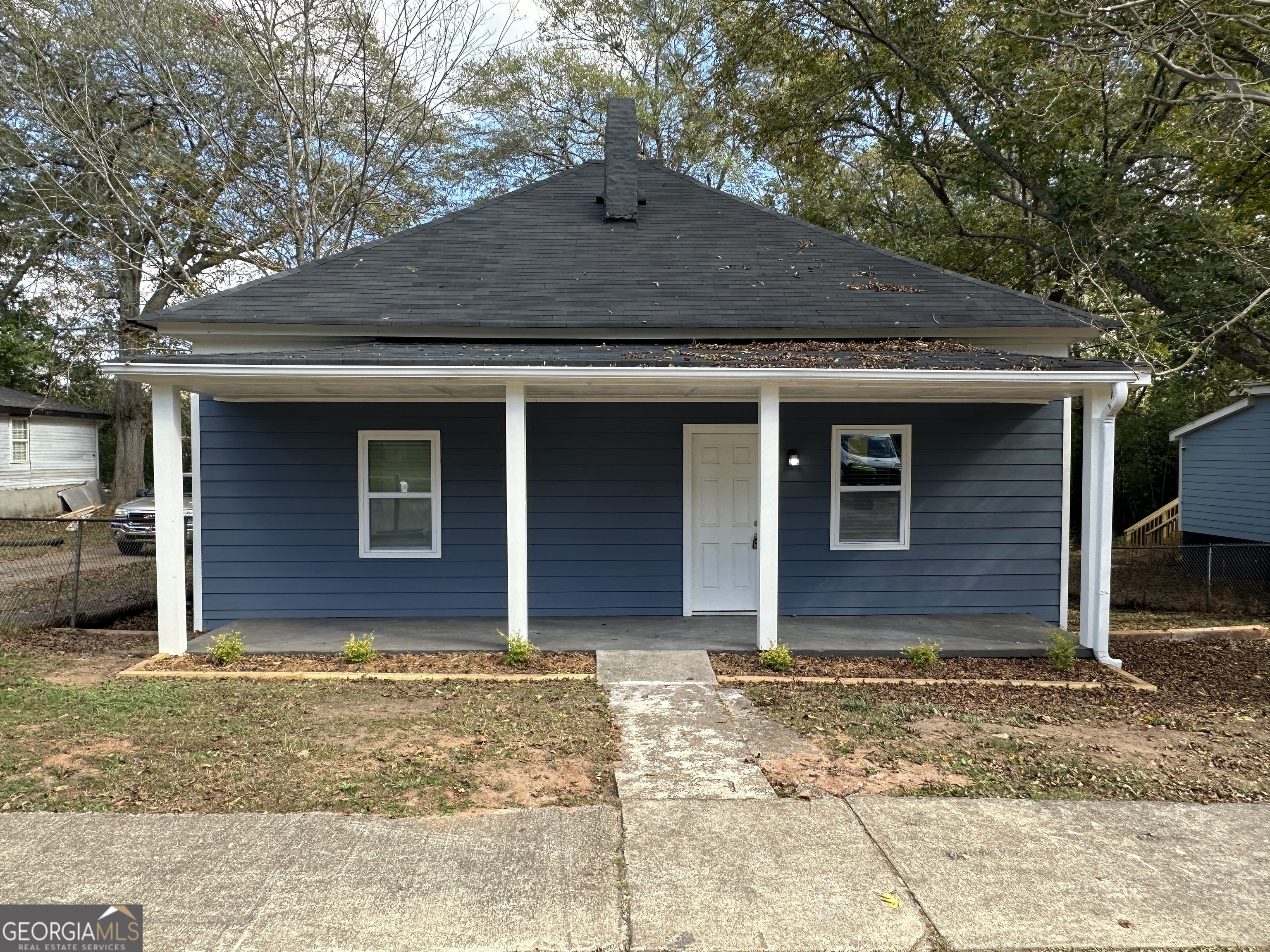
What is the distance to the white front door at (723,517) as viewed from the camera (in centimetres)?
852

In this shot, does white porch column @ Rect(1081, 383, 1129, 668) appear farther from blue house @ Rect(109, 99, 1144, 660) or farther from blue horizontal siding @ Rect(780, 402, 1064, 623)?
blue horizontal siding @ Rect(780, 402, 1064, 623)

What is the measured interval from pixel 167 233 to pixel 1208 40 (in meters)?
19.0

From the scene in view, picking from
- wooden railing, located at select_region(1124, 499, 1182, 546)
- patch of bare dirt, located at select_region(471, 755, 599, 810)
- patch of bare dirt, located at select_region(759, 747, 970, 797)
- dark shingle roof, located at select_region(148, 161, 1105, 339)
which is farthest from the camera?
wooden railing, located at select_region(1124, 499, 1182, 546)

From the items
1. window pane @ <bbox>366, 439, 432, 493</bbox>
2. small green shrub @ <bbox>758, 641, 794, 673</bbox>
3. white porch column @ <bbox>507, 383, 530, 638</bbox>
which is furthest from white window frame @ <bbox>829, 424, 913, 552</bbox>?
window pane @ <bbox>366, 439, 432, 493</bbox>

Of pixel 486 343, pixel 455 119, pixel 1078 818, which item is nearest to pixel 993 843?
pixel 1078 818

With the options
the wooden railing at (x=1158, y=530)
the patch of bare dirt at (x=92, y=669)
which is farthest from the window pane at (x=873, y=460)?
the wooden railing at (x=1158, y=530)

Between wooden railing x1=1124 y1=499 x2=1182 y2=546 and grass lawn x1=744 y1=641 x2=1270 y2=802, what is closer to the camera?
grass lawn x1=744 y1=641 x2=1270 y2=802

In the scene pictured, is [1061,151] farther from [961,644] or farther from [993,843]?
[993,843]

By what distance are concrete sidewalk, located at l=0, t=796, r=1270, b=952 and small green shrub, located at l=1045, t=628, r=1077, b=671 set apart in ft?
8.51

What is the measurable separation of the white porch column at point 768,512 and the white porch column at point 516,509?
208 centimetres

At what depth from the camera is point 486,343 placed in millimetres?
8359

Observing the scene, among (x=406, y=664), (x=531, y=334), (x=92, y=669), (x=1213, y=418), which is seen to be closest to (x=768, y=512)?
(x=531, y=334)

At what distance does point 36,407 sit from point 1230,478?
2723 cm

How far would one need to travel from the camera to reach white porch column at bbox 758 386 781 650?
7.00 m
